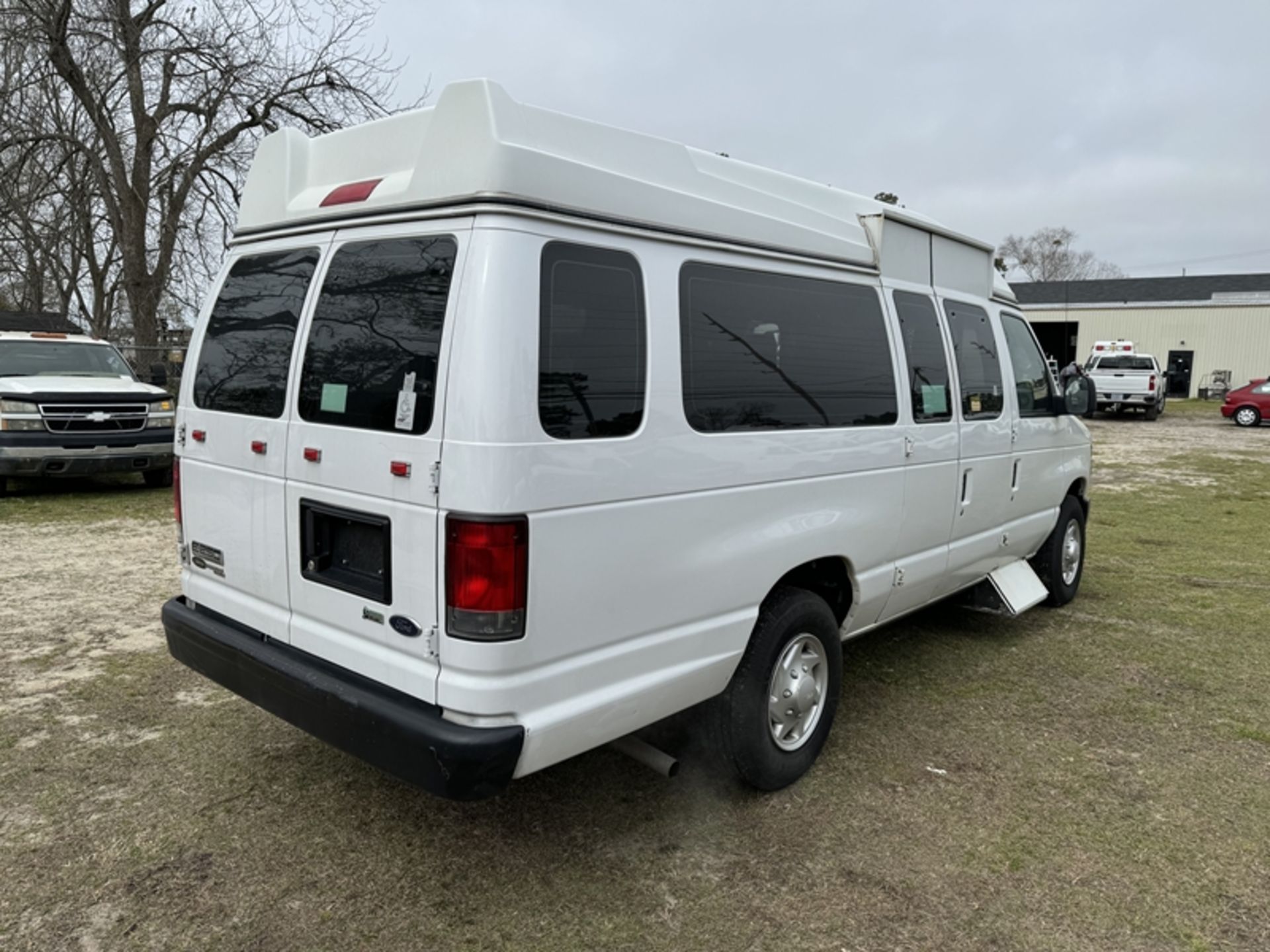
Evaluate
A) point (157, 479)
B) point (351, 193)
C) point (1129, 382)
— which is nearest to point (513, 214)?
point (351, 193)

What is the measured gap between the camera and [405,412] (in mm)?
2703

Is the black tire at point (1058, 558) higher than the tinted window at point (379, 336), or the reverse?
the tinted window at point (379, 336)

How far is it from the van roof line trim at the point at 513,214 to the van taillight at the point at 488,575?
0.91m

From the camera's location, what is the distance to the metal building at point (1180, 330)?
38125mm

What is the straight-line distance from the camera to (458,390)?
8.36 feet

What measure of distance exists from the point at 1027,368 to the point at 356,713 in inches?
176

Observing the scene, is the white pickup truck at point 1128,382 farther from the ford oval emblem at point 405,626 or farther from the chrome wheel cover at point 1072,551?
the ford oval emblem at point 405,626

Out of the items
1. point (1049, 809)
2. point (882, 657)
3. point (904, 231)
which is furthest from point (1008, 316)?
point (1049, 809)

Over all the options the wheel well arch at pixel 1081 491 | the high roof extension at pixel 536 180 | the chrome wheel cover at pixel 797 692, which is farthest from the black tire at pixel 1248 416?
the chrome wheel cover at pixel 797 692

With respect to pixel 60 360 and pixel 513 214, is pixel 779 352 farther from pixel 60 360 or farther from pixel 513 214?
pixel 60 360

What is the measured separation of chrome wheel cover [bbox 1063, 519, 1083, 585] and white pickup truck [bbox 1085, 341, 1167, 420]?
21.8 meters

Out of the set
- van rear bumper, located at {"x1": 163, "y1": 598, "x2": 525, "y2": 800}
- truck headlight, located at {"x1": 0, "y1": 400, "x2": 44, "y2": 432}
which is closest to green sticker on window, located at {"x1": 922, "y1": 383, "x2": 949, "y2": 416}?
van rear bumper, located at {"x1": 163, "y1": 598, "x2": 525, "y2": 800}

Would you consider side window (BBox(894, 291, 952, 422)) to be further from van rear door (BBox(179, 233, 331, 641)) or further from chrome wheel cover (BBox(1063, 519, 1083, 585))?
van rear door (BBox(179, 233, 331, 641))

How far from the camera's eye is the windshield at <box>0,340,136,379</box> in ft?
32.4
